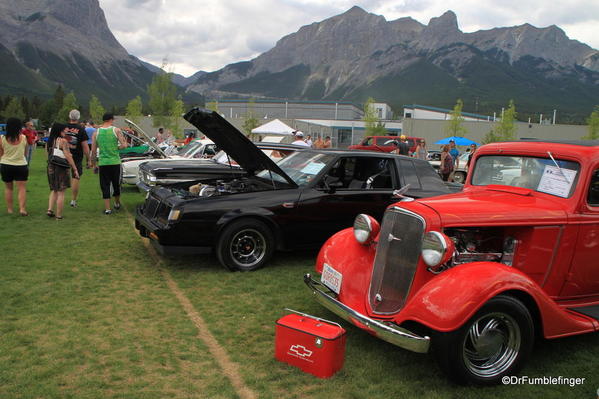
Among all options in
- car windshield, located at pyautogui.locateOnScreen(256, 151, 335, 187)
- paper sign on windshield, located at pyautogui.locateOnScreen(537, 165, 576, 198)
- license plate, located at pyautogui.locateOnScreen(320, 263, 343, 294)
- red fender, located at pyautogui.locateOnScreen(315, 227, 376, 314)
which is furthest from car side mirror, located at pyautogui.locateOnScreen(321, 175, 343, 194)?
paper sign on windshield, located at pyautogui.locateOnScreen(537, 165, 576, 198)

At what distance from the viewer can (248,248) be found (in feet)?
19.5

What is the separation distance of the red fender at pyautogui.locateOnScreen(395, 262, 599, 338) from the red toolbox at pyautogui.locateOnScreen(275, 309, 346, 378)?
519mm

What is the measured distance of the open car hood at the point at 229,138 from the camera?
19.8ft

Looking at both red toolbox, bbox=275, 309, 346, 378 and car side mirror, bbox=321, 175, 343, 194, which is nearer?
red toolbox, bbox=275, 309, 346, 378

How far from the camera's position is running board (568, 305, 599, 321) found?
3.78 meters

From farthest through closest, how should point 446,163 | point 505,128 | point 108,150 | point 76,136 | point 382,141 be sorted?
point 505,128
point 382,141
point 446,163
point 76,136
point 108,150

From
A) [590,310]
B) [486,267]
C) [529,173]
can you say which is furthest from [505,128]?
[486,267]

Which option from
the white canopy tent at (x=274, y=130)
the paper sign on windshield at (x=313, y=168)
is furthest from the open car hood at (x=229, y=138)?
the white canopy tent at (x=274, y=130)

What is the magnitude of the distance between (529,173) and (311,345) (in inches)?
103

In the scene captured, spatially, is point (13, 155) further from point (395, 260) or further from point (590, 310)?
point (590, 310)

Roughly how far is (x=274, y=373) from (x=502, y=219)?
217cm

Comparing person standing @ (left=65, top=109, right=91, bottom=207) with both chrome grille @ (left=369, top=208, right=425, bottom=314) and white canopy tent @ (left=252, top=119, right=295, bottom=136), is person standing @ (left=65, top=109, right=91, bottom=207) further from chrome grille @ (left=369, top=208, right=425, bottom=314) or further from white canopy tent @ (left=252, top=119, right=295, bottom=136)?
white canopy tent @ (left=252, top=119, right=295, bottom=136)

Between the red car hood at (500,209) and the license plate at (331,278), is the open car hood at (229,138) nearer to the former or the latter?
the license plate at (331,278)

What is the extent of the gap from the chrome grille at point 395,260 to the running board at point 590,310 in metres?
1.54
